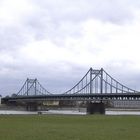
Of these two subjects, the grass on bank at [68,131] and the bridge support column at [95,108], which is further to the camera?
the bridge support column at [95,108]

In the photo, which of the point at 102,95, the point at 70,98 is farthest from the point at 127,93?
the point at 70,98

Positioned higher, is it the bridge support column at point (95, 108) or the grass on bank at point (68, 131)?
the bridge support column at point (95, 108)

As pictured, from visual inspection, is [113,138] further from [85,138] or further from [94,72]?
[94,72]

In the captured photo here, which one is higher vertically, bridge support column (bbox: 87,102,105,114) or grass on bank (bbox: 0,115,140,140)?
bridge support column (bbox: 87,102,105,114)

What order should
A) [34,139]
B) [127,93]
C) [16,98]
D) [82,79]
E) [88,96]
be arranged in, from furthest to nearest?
[16,98], [82,79], [88,96], [127,93], [34,139]

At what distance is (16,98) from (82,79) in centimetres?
3307

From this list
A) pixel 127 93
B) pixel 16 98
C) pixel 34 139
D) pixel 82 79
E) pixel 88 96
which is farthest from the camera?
pixel 16 98

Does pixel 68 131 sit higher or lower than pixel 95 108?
lower

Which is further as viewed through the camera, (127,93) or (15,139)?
(127,93)

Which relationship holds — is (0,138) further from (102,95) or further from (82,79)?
(82,79)

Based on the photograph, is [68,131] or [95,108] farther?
[95,108]

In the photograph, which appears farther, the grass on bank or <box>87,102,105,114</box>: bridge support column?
<box>87,102,105,114</box>: bridge support column

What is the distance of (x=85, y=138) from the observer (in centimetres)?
2555

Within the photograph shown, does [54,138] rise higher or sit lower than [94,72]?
lower
